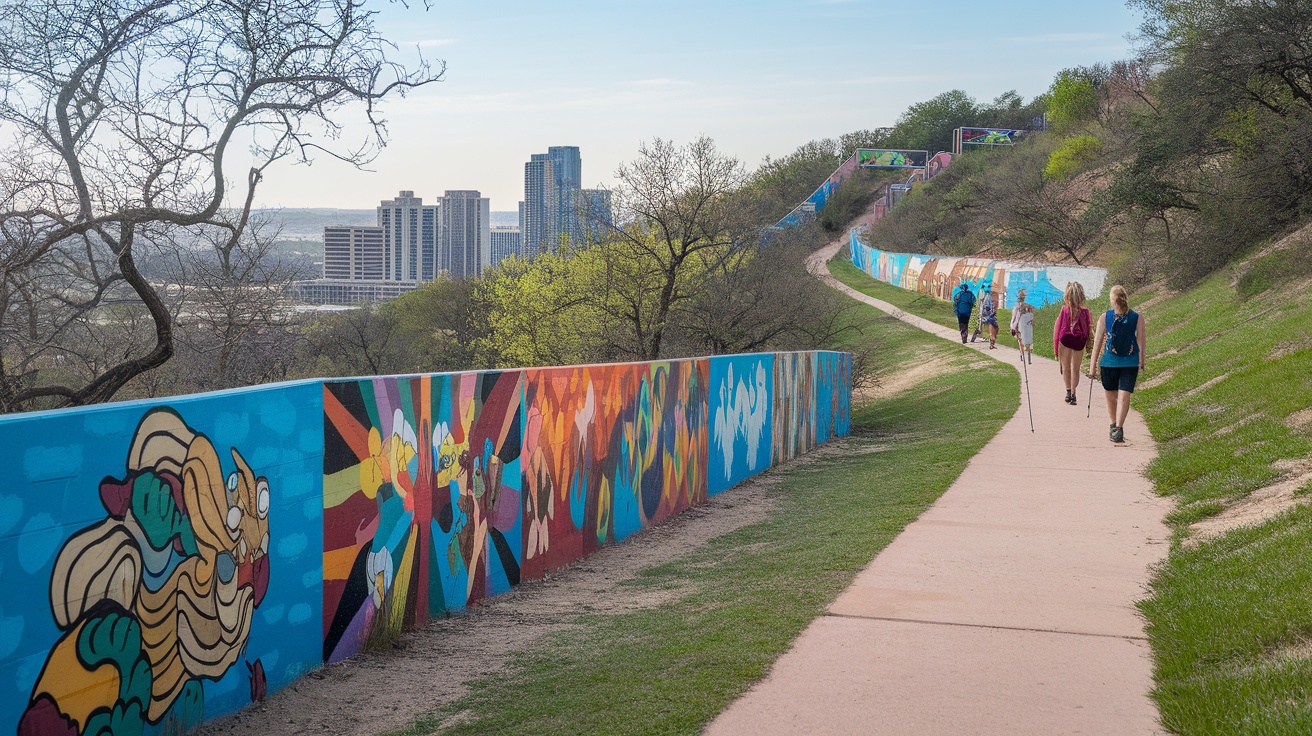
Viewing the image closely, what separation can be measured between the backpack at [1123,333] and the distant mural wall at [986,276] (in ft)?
36.6

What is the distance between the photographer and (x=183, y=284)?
12.2 metres

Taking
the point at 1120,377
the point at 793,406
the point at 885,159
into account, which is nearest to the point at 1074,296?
the point at 1120,377

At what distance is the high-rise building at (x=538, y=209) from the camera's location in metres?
37.2

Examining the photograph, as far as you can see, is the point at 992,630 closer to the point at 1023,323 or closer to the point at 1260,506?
the point at 1260,506

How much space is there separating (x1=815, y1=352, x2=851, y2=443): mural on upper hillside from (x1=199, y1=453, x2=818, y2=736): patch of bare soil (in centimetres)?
991

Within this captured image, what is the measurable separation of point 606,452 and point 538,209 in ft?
159

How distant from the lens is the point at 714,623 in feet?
20.5

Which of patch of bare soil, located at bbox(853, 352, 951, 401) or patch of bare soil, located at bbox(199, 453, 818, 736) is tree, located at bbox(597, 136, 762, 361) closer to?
patch of bare soil, located at bbox(853, 352, 951, 401)

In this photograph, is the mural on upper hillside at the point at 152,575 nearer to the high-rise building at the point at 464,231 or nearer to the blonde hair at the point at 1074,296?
the blonde hair at the point at 1074,296

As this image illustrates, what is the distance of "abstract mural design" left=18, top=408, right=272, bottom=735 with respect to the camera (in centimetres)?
421

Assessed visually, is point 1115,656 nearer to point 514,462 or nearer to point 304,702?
point 304,702

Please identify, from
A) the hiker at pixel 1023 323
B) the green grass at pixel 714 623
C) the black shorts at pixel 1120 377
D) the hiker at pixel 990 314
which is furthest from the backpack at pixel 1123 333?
the hiker at pixel 990 314

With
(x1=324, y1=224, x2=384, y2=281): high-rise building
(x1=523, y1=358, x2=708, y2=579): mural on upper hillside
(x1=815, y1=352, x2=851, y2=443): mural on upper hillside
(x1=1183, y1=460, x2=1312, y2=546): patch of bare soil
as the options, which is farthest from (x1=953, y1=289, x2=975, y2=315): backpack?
(x1=324, y1=224, x2=384, y2=281): high-rise building

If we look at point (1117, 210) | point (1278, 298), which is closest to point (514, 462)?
point (1278, 298)
